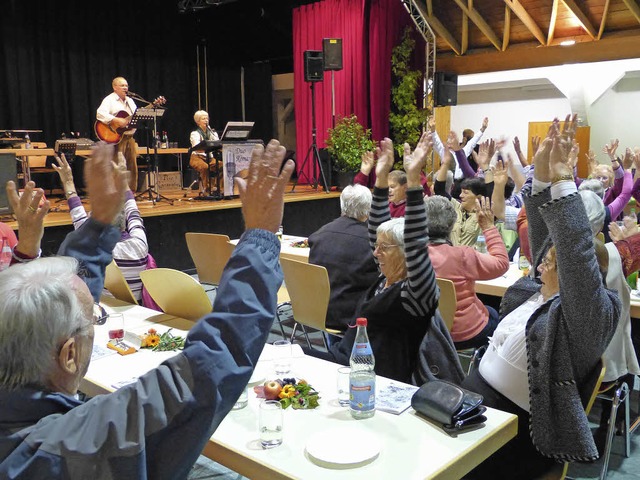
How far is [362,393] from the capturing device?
1845mm

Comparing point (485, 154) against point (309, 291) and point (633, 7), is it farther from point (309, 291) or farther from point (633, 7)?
point (633, 7)

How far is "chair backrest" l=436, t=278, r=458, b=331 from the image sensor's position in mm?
2973

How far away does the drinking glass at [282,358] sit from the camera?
221 cm

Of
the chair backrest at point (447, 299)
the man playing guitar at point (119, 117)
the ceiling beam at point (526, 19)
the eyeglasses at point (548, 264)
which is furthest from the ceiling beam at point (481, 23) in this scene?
the eyeglasses at point (548, 264)

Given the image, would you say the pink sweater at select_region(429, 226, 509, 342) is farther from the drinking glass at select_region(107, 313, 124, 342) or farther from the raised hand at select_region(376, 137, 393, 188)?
the drinking glass at select_region(107, 313, 124, 342)

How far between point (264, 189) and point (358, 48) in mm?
10985

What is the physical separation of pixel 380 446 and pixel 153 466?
2.59ft

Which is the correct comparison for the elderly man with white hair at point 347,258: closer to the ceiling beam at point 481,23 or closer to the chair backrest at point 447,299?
the chair backrest at point 447,299

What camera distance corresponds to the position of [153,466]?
1007 millimetres

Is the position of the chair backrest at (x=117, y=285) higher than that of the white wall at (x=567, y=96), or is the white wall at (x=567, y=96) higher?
the white wall at (x=567, y=96)

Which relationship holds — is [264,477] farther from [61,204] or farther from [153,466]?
[61,204]

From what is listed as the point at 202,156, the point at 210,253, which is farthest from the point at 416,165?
the point at 202,156

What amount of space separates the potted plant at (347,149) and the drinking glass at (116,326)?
25.5ft

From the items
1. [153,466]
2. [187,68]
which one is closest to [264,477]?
[153,466]
